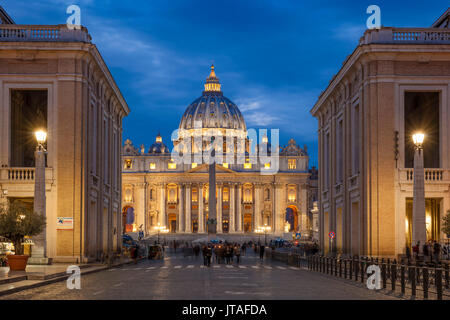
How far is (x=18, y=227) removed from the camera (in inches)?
1319

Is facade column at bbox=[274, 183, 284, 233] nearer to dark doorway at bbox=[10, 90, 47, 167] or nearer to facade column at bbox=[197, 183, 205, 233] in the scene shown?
facade column at bbox=[197, 183, 205, 233]

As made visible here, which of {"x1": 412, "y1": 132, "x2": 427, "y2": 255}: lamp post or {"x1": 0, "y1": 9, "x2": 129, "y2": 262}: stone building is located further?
{"x1": 0, "y1": 9, "x2": 129, "y2": 262}: stone building

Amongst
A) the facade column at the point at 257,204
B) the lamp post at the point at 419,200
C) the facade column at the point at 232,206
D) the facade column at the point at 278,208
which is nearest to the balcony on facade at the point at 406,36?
the lamp post at the point at 419,200

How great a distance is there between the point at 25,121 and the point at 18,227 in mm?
20344

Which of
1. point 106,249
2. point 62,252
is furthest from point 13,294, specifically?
point 106,249

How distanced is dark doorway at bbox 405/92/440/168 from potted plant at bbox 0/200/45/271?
24979mm

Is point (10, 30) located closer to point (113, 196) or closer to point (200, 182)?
point (113, 196)

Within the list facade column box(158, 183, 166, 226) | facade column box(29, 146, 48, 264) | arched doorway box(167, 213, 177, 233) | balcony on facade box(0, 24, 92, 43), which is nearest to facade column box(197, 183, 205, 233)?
arched doorway box(167, 213, 177, 233)

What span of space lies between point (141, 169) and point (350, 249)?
13856cm

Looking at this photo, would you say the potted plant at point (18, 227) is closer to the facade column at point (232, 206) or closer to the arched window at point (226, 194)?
the facade column at point (232, 206)

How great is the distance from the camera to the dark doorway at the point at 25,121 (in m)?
50.4

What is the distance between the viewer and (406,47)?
151ft

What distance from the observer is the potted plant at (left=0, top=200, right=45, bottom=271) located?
3275 centimetres

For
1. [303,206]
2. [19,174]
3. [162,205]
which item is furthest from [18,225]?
[303,206]
